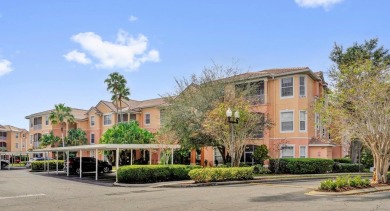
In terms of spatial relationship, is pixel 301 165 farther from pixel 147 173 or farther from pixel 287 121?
pixel 147 173

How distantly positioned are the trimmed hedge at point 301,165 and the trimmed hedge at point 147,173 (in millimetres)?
9506

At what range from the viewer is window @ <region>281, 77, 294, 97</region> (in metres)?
36.0

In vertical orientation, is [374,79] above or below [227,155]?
above

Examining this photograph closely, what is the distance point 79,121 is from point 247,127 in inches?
1517

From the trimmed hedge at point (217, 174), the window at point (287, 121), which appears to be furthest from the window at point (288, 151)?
the trimmed hedge at point (217, 174)

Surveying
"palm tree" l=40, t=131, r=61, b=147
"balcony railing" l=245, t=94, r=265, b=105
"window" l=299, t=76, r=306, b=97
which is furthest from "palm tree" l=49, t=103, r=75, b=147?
"window" l=299, t=76, r=306, b=97

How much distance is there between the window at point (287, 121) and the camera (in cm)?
3593

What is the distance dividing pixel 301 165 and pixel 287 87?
298 inches

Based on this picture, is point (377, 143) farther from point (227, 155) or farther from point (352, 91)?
point (227, 155)

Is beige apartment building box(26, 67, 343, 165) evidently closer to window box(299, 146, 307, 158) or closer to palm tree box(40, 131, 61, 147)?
window box(299, 146, 307, 158)

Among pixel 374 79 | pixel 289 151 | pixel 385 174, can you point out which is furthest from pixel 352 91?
pixel 289 151

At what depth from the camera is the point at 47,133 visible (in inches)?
2539

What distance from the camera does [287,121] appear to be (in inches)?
1427

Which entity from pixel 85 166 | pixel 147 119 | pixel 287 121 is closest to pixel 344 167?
pixel 287 121
